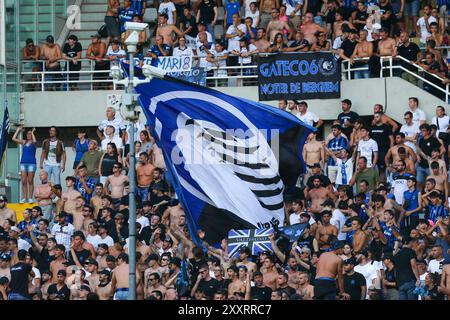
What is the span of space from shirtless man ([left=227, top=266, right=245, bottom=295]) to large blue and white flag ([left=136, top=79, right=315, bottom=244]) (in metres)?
1.14

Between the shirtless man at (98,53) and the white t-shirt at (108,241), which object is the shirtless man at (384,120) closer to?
the white t-shirt at (108,241)

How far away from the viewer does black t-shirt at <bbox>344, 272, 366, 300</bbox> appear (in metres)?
24.6

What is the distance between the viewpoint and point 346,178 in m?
29.0

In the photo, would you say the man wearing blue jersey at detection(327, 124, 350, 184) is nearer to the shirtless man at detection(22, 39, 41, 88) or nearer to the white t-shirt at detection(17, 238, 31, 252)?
the white t-shirt at detection(17, 238, 31, 252)

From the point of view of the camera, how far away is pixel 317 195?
2788 cm

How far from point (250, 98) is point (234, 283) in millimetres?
8621

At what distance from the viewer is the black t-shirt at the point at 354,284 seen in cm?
2456

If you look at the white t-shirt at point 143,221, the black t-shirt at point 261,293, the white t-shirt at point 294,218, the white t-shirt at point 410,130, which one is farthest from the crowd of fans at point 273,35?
the black t-shirt at point 261,293

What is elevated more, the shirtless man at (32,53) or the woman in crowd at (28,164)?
the shirtless man at (32,53)

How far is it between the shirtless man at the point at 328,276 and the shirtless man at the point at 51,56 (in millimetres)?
10750

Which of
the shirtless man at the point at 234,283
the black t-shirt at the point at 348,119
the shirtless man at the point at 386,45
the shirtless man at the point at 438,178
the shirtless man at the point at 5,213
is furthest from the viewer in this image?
the shirtless man at the point at 386,45
